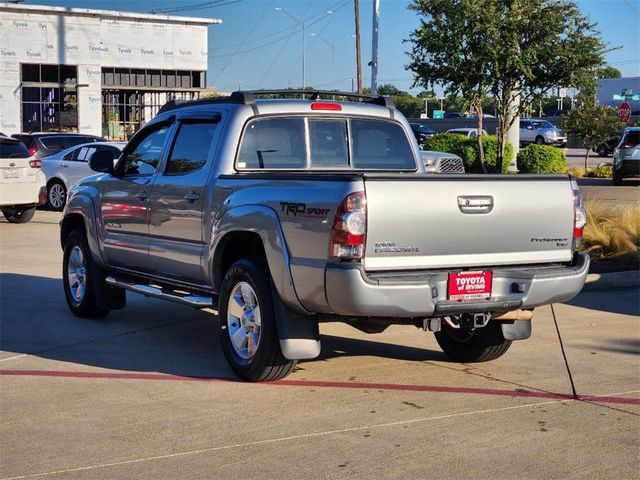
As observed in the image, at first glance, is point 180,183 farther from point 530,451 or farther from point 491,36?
point 491,36

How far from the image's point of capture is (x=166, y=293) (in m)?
8.52

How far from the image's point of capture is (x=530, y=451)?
5.82 meters

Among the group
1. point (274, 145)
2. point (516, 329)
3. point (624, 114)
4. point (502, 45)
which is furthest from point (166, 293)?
point (624, 114)

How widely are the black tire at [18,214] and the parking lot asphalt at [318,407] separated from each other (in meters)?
10.7

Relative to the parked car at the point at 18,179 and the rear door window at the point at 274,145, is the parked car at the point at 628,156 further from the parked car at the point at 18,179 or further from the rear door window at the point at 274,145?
the rear door window at the point at 274,145

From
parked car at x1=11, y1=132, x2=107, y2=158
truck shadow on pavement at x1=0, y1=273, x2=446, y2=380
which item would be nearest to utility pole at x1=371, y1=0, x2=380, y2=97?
parked car at x1=11, y1=132, x2=107, y2=158

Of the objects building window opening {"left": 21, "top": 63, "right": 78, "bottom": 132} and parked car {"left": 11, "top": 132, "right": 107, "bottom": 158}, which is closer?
parked car {"left": 11, "top": 132, "right": 107, "bottom": 158}

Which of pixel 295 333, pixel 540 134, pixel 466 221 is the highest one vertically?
pixel 540 134

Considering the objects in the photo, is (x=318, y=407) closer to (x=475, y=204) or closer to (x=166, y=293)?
(x=475, y=204)

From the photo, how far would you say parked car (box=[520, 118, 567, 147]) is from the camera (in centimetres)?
5697

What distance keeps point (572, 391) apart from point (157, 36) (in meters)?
46.8

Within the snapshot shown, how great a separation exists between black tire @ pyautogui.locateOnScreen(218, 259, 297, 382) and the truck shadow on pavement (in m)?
0.28

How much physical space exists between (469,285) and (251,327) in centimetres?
162

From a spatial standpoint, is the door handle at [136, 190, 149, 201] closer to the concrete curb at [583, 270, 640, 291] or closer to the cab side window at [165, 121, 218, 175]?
the cab side window at [165, 121, 218, 175]
